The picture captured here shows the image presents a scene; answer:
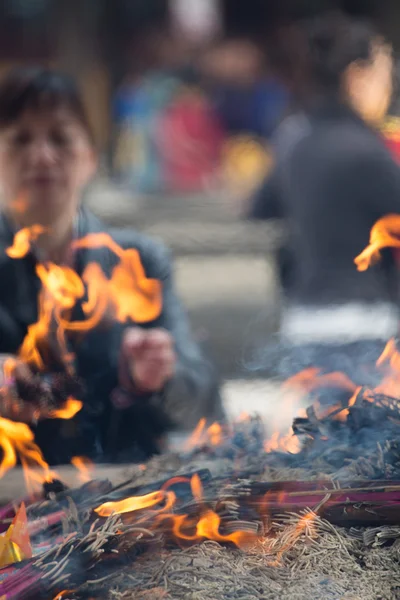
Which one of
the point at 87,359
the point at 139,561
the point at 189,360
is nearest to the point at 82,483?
the point at 139,561

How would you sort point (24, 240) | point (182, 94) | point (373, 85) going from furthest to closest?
point (182, 94) < point (373, 85) < point (24, 240)

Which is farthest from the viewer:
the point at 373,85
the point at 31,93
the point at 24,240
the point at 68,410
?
the point at 373,85

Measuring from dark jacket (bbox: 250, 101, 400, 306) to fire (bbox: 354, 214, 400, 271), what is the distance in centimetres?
7

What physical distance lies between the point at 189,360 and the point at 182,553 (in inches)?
36.8

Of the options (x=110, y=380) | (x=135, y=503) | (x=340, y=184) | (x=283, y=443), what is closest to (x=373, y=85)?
(x=340, y=184)

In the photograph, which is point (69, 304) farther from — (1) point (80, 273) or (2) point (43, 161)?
(2) point (43, 161)

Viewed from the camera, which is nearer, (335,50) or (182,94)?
(335,50)

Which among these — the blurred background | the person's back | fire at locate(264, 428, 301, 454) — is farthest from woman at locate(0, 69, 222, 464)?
the blurred background

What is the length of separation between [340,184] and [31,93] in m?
1.18

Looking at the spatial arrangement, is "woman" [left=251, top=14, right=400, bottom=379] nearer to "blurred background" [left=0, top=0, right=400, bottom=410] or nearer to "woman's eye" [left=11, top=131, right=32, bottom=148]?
"woman's eye" [left=11, top=131, right=32, bottom=148]

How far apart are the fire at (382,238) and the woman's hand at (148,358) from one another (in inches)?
26.4

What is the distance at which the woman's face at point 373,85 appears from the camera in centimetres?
283

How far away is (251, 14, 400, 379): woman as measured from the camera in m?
2.84

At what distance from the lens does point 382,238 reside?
7.65ft
